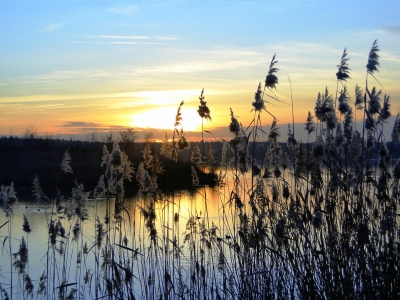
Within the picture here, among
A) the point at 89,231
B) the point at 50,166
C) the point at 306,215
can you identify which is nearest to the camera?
the point at 306,215

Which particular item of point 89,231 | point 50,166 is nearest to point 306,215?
point 89,231

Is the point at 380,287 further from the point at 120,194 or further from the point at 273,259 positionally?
the point at 120,194

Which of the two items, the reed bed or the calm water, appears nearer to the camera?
the reed bed

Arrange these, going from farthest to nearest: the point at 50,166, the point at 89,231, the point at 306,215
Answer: the point at 50,166
the point at 89,231
the point at 306,215

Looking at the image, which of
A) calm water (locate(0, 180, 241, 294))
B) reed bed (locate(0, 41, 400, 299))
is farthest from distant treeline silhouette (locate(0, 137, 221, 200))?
reed bed (locate(0, 41, 400, 299))

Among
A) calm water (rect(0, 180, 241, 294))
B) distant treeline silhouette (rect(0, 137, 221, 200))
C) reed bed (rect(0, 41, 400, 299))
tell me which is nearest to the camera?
reed bed (rect(0, 41, 400, 299))

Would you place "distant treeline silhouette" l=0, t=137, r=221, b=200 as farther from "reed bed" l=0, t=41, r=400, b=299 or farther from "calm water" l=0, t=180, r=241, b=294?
"reed bed" l=0, t=41, r=400, b=299

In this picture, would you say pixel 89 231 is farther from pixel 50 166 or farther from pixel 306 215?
pixel 50 166

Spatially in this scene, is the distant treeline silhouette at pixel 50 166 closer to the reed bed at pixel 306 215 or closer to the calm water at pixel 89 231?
the calm water at pixel 89 231

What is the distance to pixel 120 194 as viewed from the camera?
20.8ft

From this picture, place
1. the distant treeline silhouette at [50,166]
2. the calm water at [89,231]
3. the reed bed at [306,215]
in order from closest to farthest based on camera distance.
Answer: the reed bed at [306,215]
the calm water at [89,231]
the distant treeline silhouette at [50,166]

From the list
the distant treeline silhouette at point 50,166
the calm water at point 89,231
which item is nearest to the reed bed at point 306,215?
the calm water at point 89,231

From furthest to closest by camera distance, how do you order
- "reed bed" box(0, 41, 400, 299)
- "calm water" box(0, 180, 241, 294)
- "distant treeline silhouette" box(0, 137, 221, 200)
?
"distant treeline silhouette" box(0, 137, 221, 200), "calm water" box(0, 180, 241, 294), "reed bed" box(0, 41, 400, 299)

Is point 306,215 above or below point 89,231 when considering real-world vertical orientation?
above
